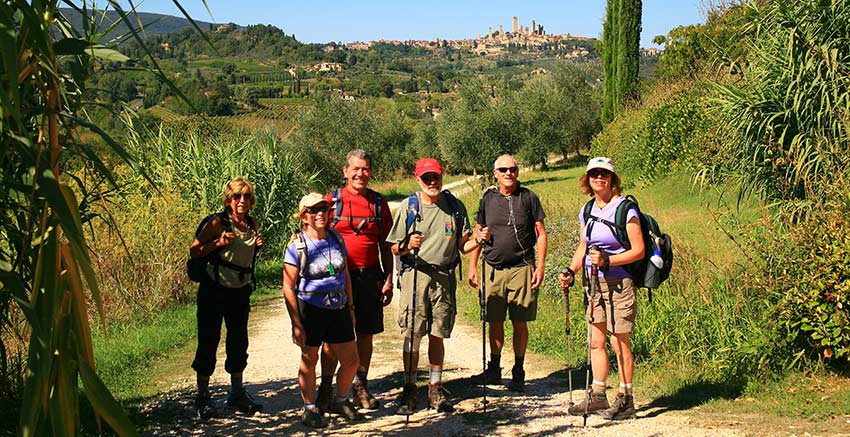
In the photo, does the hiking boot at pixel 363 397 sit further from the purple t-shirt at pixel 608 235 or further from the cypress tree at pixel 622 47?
the cypress tree at pixel 622 47

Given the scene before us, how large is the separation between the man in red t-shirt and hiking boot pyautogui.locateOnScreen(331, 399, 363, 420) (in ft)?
0.25

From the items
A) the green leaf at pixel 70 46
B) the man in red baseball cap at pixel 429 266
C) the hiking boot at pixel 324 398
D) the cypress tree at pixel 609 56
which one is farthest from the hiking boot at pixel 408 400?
the cypress tree at pixel 609 56

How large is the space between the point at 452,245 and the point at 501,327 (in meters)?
1.20

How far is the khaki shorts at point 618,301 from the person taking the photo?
656 cm

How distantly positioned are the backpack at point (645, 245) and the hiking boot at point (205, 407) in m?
3.07

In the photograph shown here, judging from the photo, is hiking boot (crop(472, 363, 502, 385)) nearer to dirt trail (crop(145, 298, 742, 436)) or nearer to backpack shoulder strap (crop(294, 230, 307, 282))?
dirt trail (crop(145, 298, 742, 436))

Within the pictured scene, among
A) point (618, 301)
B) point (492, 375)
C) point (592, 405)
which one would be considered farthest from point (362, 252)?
point (592, 405)

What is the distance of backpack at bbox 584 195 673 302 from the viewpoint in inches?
253

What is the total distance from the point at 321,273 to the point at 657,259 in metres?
2.41

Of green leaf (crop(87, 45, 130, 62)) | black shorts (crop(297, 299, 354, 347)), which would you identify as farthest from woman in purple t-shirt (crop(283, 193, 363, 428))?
green leaf (crop(87, 45, 130, 62))

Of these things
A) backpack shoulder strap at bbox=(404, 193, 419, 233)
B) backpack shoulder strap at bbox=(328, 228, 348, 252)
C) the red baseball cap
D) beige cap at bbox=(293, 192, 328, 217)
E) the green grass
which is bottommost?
the green grass

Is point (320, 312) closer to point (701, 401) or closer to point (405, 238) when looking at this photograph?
point (405, 238)

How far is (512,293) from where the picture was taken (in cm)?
752

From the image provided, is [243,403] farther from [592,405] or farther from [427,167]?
[592,405]
